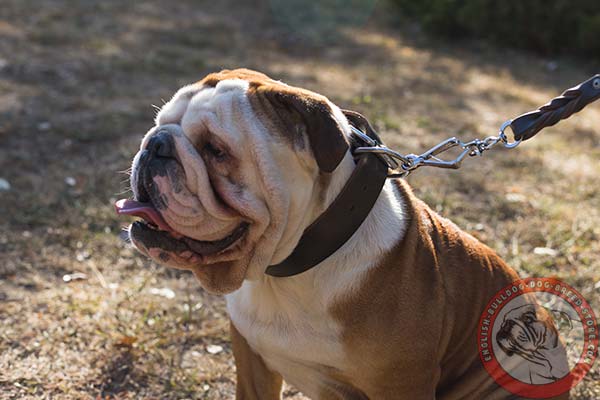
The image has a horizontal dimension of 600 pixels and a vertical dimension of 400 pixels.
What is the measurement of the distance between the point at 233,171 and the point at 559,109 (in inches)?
49.6

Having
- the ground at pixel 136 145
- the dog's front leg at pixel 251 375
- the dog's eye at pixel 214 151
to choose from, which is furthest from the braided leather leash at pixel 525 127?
the ground at pixel 136 145

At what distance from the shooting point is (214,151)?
2.28 metres

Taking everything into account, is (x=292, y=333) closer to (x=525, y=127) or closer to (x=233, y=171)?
(x=233, y=171)

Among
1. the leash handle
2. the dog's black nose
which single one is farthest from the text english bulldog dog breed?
the leash handle

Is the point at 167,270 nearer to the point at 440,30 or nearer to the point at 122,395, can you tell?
the point at 122,395

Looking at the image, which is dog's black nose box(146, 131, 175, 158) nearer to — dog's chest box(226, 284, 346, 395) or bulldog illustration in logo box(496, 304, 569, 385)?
dog's chest box(226, 284, 346, 395)

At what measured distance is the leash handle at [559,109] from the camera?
2.62 metres

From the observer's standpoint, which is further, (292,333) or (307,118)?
(292,333)

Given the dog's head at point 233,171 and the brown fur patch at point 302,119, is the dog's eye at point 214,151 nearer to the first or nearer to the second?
the dog's head at point 233,171

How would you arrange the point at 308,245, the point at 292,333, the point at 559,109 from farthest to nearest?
the point at 559,109 < the point at 292,333 < the point at 308,245

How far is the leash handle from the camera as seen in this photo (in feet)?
8.61

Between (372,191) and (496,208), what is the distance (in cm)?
287

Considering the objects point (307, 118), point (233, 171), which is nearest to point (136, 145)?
point (233, 171)

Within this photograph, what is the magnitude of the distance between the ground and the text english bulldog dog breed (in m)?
0.72
